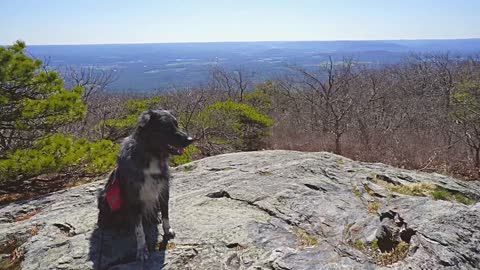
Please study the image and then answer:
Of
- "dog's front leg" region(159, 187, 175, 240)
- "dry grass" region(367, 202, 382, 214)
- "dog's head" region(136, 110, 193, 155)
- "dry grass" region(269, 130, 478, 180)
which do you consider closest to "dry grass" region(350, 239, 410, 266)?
"dry grass" region(367, 202, 382, 214)

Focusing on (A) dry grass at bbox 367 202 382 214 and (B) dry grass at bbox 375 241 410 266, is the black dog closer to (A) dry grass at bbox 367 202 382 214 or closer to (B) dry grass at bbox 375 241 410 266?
(B) dry grass at bbox 375 241 410 266

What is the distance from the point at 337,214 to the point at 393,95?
93.9 ft

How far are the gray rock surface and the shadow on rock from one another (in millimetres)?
11

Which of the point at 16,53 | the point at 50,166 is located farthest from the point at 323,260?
the point at 16,53

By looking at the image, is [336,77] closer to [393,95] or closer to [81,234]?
[393,95]

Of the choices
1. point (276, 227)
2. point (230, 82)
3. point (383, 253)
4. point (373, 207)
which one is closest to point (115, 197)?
point (276, 227)

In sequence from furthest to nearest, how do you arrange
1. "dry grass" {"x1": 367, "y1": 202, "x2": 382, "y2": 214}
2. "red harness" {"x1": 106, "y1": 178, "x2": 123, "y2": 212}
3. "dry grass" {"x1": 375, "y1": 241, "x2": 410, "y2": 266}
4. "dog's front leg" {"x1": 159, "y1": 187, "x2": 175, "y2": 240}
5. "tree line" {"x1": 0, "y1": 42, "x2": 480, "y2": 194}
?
"tree line" {"x1": 0, "y1": 42, "x2": 480, "y2": 194} → "dry grass" {"x1": 367, "y1": 202, "x2": 382, "y2": 214} → "dog's front leg" {"x1": 159, "y1": 187, "x2": 175, "y2": 240} → "red harness" {"x1": 106, "y1": 178, "x2": 123, "y2": 212} → "dry grass" {"x1": 375, "y1": 241, "x2": 410, "y2": 266}

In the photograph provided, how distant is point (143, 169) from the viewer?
354cm

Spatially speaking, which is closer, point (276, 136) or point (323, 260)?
point (323, 260)

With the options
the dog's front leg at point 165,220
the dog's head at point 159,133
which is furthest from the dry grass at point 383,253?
A: the dog's head at point 159,133

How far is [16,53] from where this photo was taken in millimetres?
7137

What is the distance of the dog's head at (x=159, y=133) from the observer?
3.49 metres

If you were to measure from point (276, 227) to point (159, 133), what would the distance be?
1580 mm

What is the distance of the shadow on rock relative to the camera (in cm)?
340
